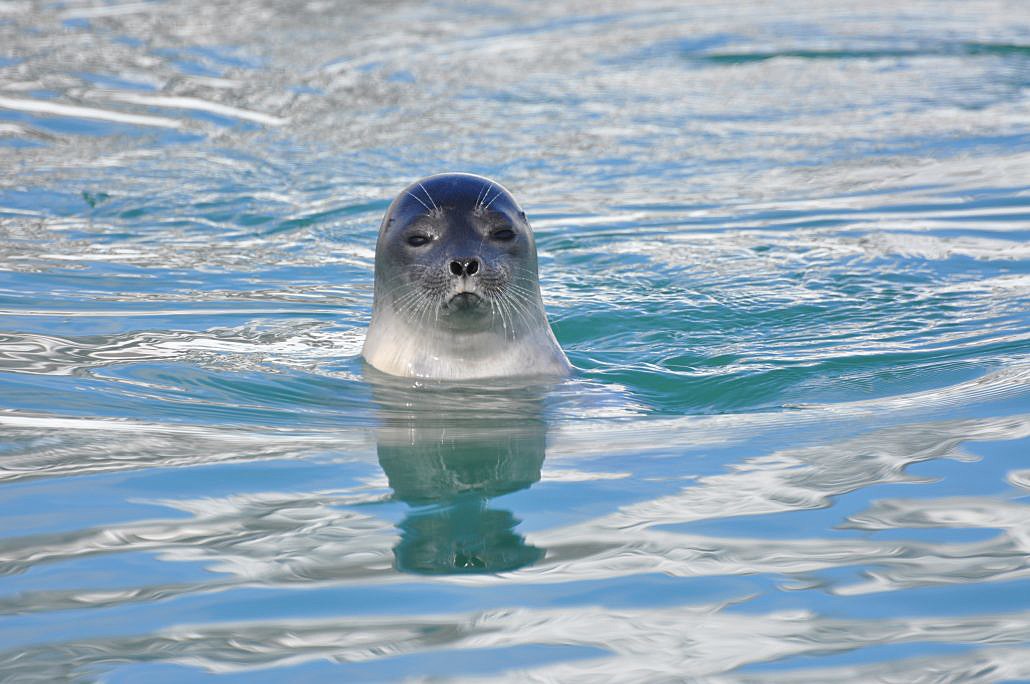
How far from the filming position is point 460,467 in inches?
171

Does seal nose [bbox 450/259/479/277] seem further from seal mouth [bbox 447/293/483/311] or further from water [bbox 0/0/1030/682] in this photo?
water [bbox 0/0/1030/682]

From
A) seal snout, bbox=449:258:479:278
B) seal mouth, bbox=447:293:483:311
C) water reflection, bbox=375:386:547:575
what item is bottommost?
water reflection, bbox=375:386:547:575

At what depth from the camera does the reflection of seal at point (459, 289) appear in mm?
5457

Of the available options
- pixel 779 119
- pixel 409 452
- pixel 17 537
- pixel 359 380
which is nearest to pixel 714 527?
pixel 409 452

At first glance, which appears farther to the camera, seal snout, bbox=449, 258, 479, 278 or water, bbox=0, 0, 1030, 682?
seal snout, bbox=449, 258, 479, 278

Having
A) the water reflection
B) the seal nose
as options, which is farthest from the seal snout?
the water reflection

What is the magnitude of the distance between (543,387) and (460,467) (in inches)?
51.9

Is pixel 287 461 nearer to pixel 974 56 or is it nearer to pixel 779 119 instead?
pixel 779 119

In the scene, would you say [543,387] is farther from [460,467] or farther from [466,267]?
[460,467]

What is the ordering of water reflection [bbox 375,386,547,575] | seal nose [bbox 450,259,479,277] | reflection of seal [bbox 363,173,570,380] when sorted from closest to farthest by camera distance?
1. water reflection [bbox 375,386,547,575]
2. seal nose [bbox 450,259,479,277]
3. reflection of seal [bbox 363,173,570,380]

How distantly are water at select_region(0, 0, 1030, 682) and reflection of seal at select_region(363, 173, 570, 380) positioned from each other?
191 mm

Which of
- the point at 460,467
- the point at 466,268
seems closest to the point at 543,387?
the point at 466,268

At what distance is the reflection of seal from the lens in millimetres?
5457

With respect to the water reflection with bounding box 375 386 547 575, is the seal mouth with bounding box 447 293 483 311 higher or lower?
higher
